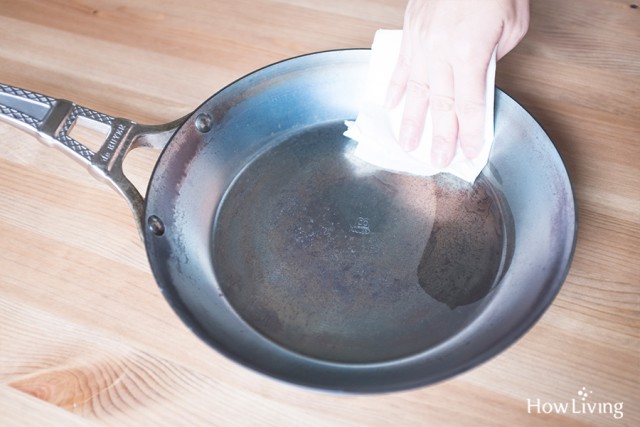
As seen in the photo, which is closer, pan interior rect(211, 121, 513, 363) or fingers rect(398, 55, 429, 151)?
pan interior rect(211, 121, 513, 363)

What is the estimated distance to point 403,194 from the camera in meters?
0.61

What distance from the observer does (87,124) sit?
1.88 ft

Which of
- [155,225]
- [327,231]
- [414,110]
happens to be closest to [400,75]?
[414,110]

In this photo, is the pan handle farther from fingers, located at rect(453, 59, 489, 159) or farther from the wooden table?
fingers, located at rect(453, 59, 489, 159)

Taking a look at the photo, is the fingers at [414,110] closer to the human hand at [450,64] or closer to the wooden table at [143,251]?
the human hand at [450,64]

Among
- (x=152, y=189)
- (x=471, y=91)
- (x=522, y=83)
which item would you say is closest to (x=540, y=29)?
(x=522, y=83)

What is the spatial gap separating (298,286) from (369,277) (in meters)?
0.07

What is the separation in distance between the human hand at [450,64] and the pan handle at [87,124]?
0.25m

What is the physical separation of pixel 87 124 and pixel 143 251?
0.46 feet

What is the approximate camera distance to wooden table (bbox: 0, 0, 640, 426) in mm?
498
